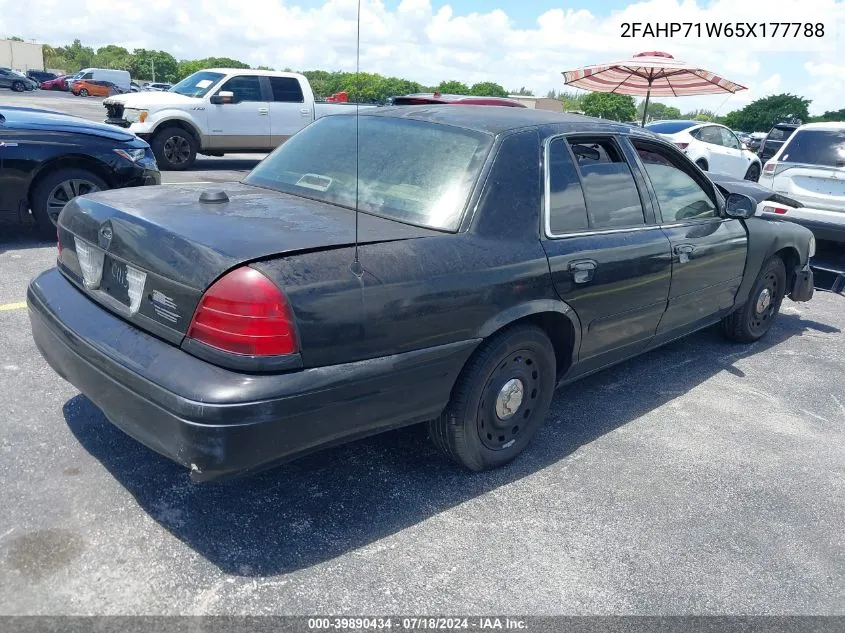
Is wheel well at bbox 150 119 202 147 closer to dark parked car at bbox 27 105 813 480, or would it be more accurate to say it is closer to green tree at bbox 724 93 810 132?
dark parked car at bbox 27 105 813 480

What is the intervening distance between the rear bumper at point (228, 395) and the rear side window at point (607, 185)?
1182 mm

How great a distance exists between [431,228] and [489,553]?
130 centimetres

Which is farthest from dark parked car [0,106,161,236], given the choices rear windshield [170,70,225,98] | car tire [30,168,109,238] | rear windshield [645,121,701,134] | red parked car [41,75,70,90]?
red parked car [41,75,70,90]

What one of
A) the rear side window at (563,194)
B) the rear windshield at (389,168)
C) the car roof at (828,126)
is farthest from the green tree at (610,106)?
the rear windshield at (389,168)

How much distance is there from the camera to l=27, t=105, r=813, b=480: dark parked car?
7.80 feet

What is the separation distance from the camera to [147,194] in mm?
3182

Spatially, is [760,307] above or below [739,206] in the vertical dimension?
below

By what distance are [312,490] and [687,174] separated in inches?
117

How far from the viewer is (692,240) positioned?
4.16 meters

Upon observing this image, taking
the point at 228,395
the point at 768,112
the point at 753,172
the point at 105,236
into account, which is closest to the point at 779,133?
the point at 753,172

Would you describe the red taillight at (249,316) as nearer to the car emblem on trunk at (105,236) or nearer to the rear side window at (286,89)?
the car emblem on trunk at (105,236)

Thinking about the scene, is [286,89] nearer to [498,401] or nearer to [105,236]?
[105,236]

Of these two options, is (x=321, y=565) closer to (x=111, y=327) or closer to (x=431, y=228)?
(x=111, y=327)

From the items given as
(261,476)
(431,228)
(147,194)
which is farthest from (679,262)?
(147,194)
